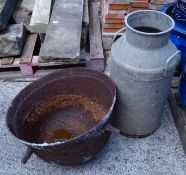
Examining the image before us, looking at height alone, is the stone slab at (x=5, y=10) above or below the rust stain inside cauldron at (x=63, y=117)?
above

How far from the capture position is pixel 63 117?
229cm

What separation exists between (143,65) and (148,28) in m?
0.36

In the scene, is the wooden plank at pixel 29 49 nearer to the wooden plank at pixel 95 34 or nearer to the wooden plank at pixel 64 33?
the wooden plank at pixel 64 33

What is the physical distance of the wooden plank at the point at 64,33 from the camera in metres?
2.31

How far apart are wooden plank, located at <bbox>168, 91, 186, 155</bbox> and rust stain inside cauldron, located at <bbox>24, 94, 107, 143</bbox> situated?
66 centimetres

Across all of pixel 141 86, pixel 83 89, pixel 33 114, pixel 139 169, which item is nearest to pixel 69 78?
pixel 83 89

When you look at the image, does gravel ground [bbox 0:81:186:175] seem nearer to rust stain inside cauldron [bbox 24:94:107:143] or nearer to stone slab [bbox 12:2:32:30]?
rust stain inside cauldron [bbox 24:94:107:143]

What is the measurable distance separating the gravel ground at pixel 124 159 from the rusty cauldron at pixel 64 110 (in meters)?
0.23

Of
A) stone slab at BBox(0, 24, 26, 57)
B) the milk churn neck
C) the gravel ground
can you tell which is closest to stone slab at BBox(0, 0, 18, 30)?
stone slab at BBox(0, 24, 26, 57)

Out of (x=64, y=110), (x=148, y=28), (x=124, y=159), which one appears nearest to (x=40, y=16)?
(x=64, y=110)

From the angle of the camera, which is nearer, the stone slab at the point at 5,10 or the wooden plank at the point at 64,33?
the wooden plank at the point at 64,33

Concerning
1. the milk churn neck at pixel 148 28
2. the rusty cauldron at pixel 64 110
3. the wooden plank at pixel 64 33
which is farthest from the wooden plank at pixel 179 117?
the wooden plank at pixel 64 33

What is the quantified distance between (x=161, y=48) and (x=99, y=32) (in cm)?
131

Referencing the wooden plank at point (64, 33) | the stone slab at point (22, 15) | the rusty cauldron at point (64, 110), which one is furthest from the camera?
the stone slab at point (22, 15)
